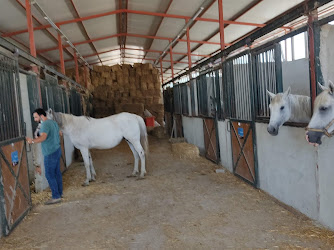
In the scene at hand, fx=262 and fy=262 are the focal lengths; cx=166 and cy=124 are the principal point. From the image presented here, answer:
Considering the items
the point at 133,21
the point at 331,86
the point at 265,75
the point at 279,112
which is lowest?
the point at 279,112

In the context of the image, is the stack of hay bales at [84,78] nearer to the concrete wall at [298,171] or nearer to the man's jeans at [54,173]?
the man's jeans at [54,173]

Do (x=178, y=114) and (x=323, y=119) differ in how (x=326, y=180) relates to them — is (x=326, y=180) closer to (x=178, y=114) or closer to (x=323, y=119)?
(x=323, y=119)

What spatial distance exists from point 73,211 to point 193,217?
6.10 ft

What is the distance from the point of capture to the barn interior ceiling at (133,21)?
7520mm

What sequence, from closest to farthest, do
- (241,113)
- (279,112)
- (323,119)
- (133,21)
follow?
(323,119)
(279,112)
(241,113)
(133,21)

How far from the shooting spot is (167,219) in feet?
11.6

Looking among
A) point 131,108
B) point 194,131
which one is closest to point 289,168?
point 194,131

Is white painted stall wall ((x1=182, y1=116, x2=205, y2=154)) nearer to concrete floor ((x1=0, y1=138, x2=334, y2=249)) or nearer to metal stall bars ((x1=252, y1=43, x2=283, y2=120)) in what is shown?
concrete floor ((x1=0, y1=138, x2=334, y2=249))

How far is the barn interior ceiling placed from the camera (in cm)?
752

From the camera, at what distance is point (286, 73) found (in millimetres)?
5148

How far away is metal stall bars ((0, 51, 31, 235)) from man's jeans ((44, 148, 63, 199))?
12.8 inches

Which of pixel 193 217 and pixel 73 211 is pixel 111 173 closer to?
pixel 73 211

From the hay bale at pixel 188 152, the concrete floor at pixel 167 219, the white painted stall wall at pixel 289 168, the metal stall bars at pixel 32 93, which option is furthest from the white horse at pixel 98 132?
the white painted stall wall at pixel 289 168

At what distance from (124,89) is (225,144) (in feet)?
31.7
